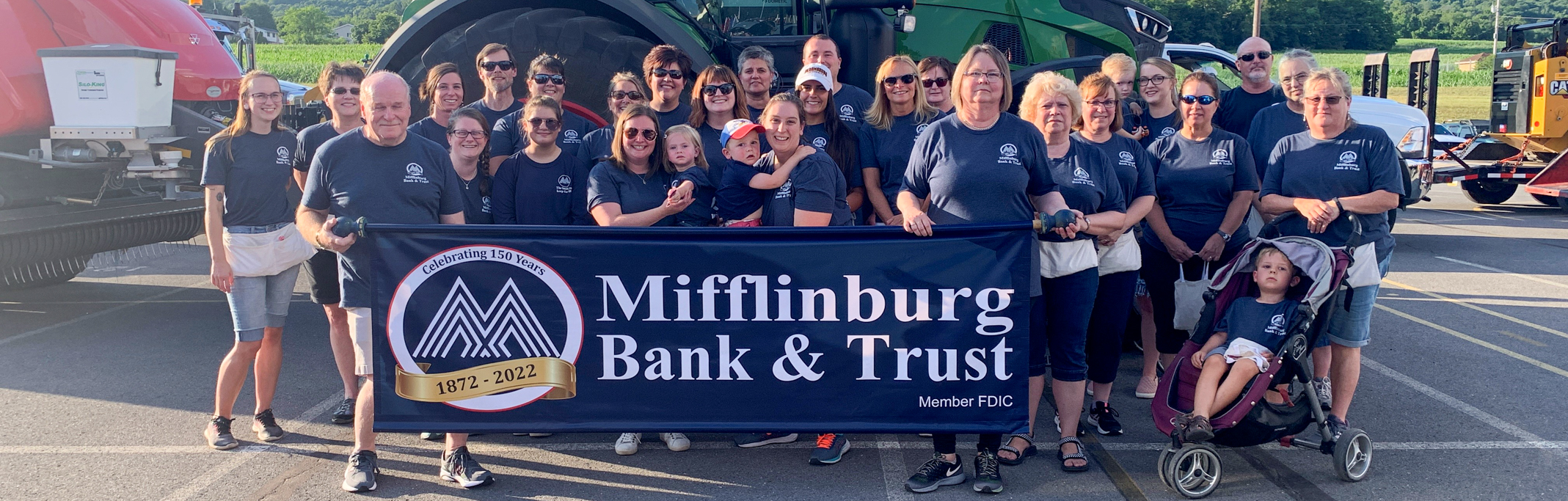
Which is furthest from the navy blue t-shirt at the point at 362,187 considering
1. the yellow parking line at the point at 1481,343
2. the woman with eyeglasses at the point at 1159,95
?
the yellow parking line at the point at 1481,343

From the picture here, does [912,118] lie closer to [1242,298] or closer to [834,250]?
[834,250]

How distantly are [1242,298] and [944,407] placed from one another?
4.26 ft

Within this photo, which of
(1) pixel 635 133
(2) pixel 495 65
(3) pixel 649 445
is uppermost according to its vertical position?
(2) pixel 495 65

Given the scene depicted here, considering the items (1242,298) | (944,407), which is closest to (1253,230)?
(1242,298)

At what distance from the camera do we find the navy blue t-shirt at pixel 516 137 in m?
5.16

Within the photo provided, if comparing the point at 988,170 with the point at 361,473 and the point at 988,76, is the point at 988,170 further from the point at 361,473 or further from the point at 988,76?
the point at 361,473

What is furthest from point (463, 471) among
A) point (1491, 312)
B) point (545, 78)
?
point (1491, 312)

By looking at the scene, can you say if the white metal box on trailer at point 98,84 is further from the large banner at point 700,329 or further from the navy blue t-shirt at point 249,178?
the large banner at point 700,329

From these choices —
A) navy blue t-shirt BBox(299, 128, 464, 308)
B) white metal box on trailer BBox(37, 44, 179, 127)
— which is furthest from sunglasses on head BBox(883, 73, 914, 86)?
white metal box on trailer BBox(37, 44, 179, 127)

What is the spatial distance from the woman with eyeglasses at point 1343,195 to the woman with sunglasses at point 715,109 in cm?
243

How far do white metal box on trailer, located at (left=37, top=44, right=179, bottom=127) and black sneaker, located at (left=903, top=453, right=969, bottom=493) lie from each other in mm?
5391

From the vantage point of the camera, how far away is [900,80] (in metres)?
4.81

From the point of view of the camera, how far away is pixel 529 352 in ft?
13.1

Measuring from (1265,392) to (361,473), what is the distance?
3.41 meters
